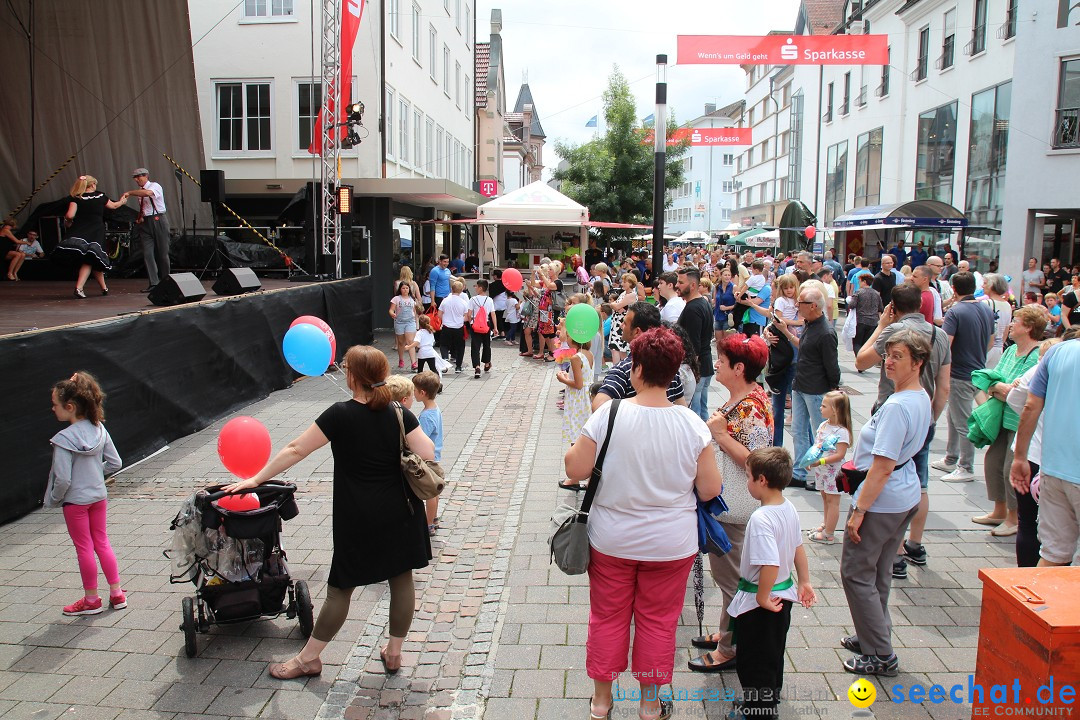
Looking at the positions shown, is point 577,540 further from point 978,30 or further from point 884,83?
point 884,83

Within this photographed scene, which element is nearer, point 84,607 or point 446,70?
point 84,607

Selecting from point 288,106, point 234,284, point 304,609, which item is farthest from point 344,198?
point 304,609

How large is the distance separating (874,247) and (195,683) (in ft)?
105

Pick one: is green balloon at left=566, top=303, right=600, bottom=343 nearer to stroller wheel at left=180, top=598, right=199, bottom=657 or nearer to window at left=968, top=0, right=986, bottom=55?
stroller wheel at left=180, top=598, right=199, bottom=657

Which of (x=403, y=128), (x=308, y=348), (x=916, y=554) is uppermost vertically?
(x=403, y=128)

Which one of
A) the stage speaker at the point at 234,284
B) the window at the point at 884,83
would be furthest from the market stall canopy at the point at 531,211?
the window at the point at 884,83

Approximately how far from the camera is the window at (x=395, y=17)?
2107cm

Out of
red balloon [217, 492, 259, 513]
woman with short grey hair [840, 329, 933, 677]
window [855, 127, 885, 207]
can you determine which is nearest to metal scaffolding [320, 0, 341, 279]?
red balloon [217, 492, 259, 513]

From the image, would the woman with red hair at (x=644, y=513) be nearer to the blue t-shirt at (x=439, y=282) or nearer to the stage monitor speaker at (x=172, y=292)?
the stage monitor speaker at (x=172, y=292)

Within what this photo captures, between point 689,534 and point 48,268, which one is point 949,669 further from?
point 48,268

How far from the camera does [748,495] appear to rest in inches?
167

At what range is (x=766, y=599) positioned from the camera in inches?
136

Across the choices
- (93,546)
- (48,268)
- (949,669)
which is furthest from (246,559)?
(48,268)

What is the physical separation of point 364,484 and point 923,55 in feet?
99.7
